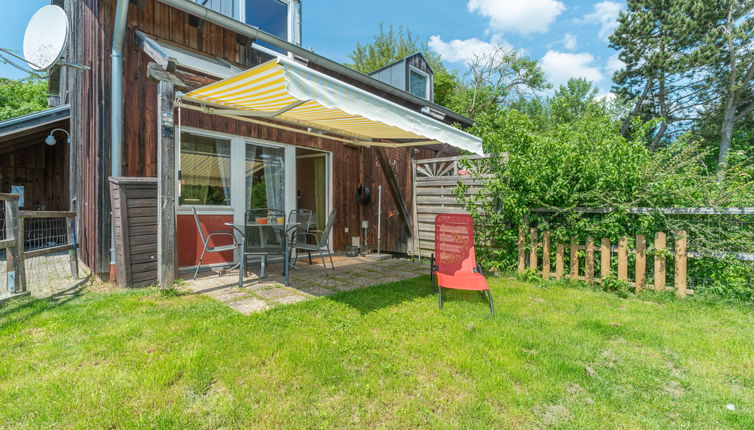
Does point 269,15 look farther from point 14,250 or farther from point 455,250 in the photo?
point 455,250

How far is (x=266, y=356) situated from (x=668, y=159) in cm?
593

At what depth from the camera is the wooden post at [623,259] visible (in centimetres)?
462

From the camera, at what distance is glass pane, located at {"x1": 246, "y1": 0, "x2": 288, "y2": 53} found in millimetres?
7090

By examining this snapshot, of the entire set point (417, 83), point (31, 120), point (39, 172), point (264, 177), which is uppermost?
point (417, 83)

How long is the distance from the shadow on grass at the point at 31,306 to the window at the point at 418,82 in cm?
1063

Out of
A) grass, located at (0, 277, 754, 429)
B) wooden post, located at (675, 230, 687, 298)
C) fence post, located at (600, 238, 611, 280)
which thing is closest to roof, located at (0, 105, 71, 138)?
grass, located at (0, 277, 754, 429)

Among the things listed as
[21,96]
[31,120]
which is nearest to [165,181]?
[31,120]

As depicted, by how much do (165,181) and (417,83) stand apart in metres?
10.4

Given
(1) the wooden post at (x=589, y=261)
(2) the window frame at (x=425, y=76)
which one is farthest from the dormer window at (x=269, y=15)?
(1) the wooden post at (x=589, y=261)

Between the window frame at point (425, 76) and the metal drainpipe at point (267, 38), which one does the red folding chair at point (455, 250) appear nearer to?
the metal drainpipe at point (267, 38)

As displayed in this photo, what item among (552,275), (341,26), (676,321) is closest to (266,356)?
(676,321)

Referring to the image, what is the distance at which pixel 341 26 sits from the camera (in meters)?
20.7

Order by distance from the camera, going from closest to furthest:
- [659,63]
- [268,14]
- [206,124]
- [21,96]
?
[206,124] → [268,14] → [659,63] → [21,96]

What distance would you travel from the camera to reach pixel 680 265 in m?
4.31
